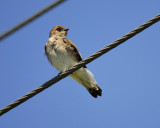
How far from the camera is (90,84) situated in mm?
6617

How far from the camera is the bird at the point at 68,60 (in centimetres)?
649

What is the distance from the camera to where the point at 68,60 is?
654 centimetres

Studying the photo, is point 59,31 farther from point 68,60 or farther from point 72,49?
point 68,60

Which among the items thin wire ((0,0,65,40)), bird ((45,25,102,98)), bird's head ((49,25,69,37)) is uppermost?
bird's head ((49,25,69,37))

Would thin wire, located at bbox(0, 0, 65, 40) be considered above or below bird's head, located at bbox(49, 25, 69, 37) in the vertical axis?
below

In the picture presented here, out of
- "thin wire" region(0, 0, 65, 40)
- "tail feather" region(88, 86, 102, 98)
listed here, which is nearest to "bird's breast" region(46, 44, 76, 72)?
"tail feather" region(88, 86, 102, 98)

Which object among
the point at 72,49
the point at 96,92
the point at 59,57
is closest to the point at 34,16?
the point at 59,57

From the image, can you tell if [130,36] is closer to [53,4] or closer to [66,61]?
[53,4]

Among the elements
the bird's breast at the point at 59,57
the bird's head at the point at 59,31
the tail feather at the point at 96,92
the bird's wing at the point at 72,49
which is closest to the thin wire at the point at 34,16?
the bird's breast at the point at 59,57

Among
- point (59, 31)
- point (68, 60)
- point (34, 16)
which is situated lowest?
point (34, 16)

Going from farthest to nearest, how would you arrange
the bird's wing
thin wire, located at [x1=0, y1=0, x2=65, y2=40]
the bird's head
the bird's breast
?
1. the bird's head
2. the bird's wing
3. the bird's breast
4. thin wire, located at [x1=0, y1=0, x2=65, y2=40]

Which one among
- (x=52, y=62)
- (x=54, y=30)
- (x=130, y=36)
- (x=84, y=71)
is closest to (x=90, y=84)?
(x=84, y=71)

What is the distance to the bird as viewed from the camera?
21.3 feet

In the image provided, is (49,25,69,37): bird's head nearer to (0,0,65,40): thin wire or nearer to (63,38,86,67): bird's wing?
(63,38,86,67): bird's wing
